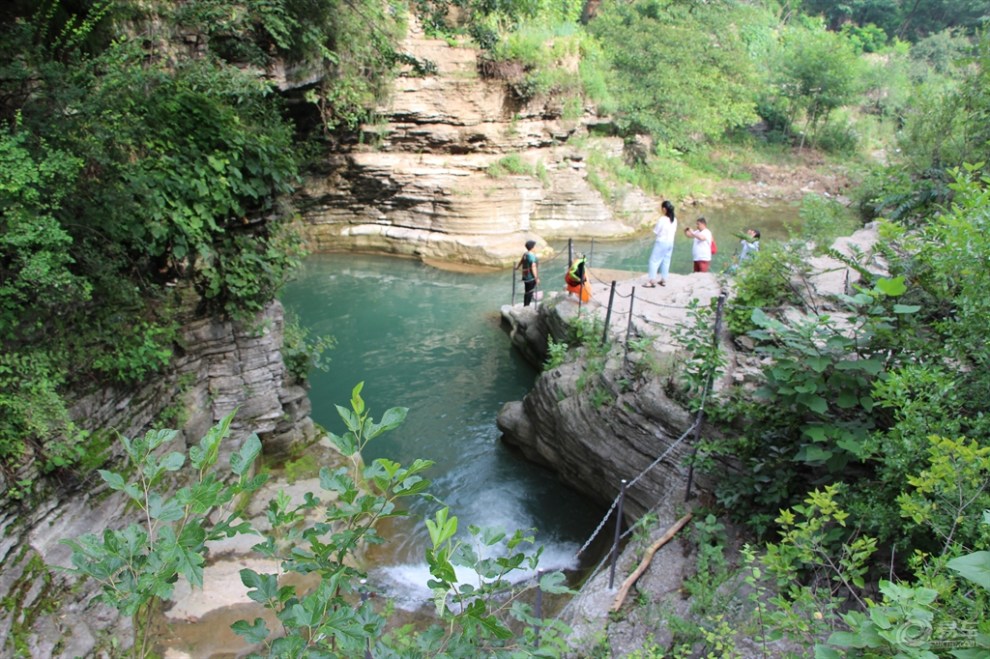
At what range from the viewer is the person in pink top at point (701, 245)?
1020cm

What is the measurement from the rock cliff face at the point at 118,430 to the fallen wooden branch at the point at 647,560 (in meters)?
3.53

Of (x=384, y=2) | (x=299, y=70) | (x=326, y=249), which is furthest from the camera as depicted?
(x=326, y=249)

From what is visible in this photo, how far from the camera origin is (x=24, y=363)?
4.37 metres

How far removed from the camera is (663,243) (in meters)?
9.77

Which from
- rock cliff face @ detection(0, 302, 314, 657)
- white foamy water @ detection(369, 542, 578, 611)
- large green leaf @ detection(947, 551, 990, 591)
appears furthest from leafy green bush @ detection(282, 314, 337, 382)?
large green leaf @ detection(947, 551, 990, 591)

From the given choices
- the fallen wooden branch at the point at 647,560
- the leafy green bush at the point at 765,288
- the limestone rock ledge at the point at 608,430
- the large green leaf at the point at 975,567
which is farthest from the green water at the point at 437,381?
the large green leaf at the point at 975,567

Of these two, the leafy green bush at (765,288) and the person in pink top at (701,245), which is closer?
the leafy green bush at (765,288)

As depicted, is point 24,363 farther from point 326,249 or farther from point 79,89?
point 326,249

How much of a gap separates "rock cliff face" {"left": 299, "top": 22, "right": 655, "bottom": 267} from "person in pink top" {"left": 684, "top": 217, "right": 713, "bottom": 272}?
738 cm

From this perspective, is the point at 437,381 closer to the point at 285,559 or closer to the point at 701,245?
the point at 701,245

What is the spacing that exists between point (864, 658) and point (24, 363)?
524 centimetres

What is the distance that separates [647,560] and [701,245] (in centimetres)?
674

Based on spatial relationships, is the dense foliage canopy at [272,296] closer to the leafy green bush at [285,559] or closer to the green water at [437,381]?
the leafy green bush at [285,559]

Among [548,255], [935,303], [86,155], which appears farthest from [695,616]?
[548,255]
